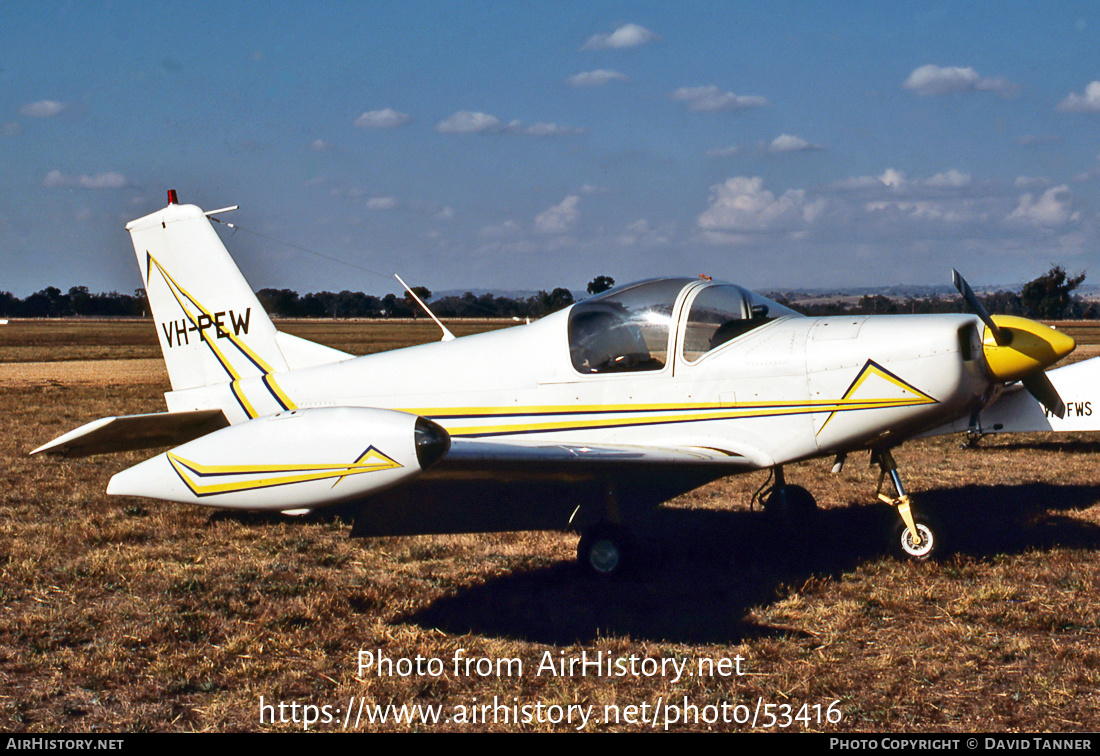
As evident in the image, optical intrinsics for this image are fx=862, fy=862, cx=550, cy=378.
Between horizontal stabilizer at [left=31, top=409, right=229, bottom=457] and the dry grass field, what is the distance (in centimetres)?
82

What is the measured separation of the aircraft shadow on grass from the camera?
5238 millimetres

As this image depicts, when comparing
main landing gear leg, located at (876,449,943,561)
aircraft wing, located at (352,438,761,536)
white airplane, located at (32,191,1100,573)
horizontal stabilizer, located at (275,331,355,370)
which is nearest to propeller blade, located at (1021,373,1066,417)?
white airplane, located at (32,191,1100,573)

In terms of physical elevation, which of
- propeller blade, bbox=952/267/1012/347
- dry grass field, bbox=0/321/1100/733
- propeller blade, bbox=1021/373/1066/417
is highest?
propeller blade, bbox=952/267/1012/347

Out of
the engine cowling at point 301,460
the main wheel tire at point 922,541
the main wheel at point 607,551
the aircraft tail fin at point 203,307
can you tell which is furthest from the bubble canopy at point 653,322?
the aircraft tail fin at point 203,307

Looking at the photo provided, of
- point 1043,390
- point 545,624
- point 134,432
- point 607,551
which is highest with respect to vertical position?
point 134,432

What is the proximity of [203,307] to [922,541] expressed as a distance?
6284 millimetres

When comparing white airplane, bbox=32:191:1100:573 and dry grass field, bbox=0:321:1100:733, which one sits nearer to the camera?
dry grass field, bbox=0:321:1100:733

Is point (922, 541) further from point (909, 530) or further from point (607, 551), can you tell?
point (607, 551)

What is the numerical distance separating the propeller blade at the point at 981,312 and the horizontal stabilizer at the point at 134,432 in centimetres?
601

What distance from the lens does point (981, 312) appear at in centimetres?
576

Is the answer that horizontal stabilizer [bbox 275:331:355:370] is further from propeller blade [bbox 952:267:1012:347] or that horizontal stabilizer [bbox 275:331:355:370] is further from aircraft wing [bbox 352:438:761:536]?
propeller blade [bbox 952:267:1012:347]

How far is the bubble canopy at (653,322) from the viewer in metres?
5.99

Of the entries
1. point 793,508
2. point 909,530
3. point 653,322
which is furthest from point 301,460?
point 793,508

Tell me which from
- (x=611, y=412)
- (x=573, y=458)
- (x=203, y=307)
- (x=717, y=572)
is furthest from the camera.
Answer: (x=203, y=307)
